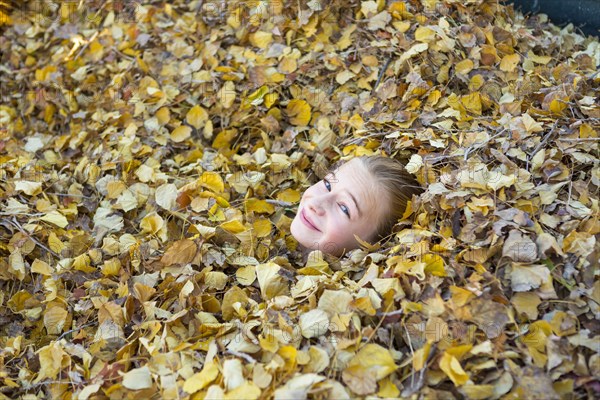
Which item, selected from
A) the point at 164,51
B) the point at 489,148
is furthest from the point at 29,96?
the point at 489,148

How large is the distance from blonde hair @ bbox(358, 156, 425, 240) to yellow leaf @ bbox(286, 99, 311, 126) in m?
0.37

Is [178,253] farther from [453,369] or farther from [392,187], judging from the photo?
[453,369]

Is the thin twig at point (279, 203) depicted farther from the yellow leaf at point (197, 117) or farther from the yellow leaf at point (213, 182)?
the yellow leaf at point (197, 117)

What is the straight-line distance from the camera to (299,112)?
1828mm

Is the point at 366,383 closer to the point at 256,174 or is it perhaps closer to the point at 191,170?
the point at 256,174

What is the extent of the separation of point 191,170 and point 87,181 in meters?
0.29

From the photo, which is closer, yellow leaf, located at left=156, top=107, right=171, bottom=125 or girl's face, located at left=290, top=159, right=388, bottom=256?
girl's face, located at left=290, top=159, right=388, bottom=256

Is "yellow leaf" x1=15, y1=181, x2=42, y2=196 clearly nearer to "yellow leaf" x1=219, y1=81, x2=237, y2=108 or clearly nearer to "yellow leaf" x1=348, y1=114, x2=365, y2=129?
"yellow leaf" x1=219, y1=81, x2=237, y2=108

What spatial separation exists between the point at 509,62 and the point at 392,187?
555mm

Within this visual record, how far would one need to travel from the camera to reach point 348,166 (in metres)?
1.53

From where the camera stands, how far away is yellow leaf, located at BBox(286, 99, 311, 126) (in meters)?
1.82

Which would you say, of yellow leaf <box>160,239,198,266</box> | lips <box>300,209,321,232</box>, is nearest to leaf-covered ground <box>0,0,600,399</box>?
yellow leaf <box>160,239,198,266</box>

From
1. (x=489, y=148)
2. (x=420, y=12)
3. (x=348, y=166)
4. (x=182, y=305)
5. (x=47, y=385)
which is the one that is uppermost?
(x=420, y=12)

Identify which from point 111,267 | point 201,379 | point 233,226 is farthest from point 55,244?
point 201,379
